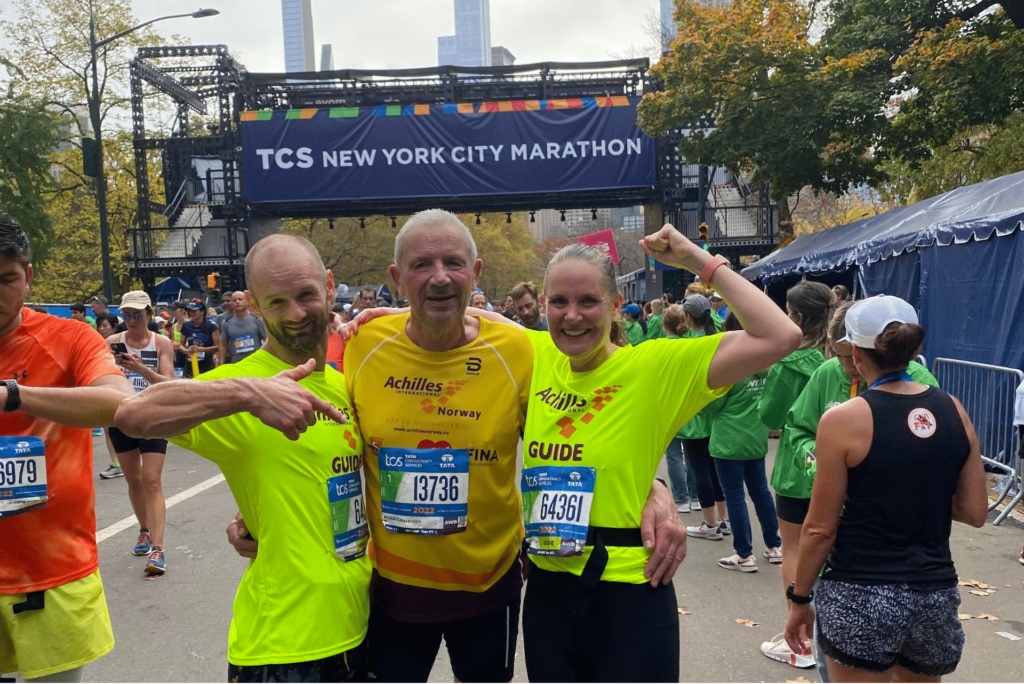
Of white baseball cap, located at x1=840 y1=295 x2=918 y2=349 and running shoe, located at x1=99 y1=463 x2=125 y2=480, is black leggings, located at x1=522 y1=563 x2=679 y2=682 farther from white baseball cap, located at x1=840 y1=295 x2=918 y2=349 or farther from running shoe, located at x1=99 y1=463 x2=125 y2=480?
running shoe, located at x1=99 y1=463 x2=125 y2=480

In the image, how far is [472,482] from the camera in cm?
262

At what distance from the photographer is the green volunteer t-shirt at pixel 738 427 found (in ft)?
18.6

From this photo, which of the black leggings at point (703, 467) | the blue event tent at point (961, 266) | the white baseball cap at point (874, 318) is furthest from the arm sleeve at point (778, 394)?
the blue event tent at point (961, 266)

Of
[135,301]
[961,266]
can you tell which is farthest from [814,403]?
[961,266]

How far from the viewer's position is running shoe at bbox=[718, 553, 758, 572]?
5.73m

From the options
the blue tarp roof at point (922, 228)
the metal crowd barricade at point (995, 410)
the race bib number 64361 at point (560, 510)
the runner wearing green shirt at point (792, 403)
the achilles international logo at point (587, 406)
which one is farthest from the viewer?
the blue tarp roof at point (922, 228)

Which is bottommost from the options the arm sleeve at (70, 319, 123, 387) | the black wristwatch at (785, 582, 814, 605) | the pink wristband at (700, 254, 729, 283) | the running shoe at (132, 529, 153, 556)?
the running shoe at (132, 529, 153, 556)

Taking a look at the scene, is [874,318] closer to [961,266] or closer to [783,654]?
[783,654]

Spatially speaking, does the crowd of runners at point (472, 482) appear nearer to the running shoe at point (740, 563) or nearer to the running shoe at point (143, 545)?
the running shoe at point (740, 563)

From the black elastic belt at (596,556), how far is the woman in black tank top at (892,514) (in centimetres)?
78

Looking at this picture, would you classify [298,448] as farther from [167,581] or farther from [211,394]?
[167,581]

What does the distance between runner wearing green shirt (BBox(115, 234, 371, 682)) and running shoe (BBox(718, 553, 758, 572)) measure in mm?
3982

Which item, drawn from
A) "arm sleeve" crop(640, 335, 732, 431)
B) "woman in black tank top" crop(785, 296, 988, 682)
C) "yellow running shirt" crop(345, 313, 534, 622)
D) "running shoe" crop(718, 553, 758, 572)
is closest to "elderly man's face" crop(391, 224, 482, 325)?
"yellow running shirt" crop(345, 313, 534, 622)

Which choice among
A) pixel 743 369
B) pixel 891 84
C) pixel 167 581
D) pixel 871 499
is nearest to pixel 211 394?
pixel 743 369
